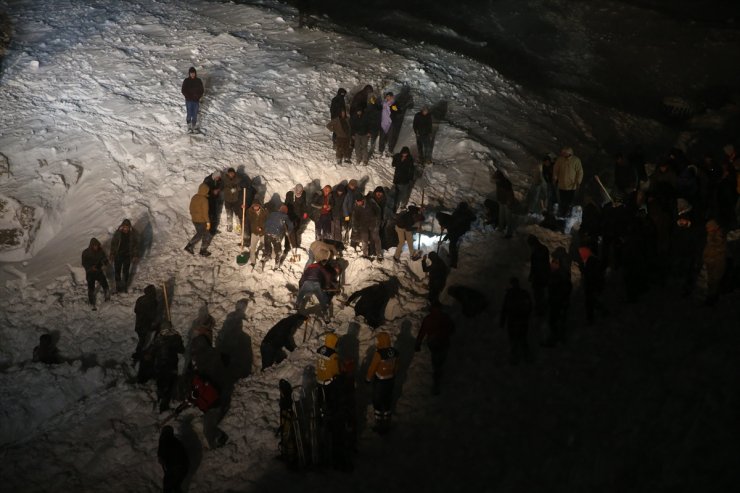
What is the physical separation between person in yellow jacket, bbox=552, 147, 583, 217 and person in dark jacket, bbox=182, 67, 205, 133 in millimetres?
9896

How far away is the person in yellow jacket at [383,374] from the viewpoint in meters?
9.95

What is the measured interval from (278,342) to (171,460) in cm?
316

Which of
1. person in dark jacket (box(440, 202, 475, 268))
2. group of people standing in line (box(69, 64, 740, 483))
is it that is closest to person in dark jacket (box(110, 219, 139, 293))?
group of people standing in line (box(69, 64, 740, 483))

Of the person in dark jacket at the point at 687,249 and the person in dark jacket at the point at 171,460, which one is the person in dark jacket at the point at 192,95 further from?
the person in dark jacket at the point at 687,249

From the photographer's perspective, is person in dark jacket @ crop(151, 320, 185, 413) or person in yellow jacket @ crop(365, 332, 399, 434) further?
person in dark jacket @ crop(151, 320, 185, 413)

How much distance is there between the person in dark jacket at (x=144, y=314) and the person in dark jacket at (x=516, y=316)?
7.32 metres

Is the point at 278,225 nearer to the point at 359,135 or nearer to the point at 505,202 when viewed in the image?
the point at 359,135

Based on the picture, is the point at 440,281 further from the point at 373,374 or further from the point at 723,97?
the point at 723,97

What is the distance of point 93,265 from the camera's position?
13.7 m

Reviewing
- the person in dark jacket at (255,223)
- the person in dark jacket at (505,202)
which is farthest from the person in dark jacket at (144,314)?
the person in dark jacket at (505,202)

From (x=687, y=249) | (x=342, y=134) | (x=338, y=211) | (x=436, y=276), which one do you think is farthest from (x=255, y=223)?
(x=687, y=249)

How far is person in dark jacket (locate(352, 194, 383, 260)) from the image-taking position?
13.6 metres

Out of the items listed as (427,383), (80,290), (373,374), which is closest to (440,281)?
(427,383)

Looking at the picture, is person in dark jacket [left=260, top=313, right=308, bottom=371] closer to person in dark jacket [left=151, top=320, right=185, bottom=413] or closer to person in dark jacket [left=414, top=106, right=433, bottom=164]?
person in dark jacket [left=151, top=320, right=185, bottom=413]
